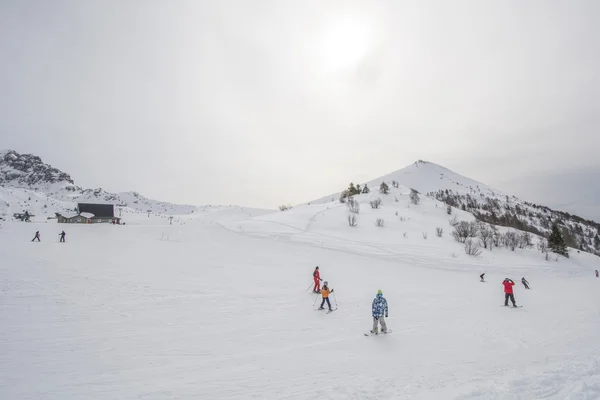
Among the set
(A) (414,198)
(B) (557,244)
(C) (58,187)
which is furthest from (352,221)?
(C) (58,187)

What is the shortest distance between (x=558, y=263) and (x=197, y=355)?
49470 millimetres

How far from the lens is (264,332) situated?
10.5 metres

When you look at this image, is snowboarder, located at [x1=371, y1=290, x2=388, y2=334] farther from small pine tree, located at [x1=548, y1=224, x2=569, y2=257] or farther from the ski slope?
small pine tree, located at [x1=548, y1=224, x2=569, y2=257]

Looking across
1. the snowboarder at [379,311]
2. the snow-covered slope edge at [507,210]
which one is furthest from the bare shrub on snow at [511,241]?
the snowboarder at [379,311]

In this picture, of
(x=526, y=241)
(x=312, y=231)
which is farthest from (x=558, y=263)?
(x=312, y=231)

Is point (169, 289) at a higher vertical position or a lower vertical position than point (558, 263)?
lower

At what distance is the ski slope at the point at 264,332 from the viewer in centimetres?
697

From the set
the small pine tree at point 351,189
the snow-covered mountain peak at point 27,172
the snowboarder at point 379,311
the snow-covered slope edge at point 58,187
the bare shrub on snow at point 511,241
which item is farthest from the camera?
the snow-covered mountain peak at point 27,172

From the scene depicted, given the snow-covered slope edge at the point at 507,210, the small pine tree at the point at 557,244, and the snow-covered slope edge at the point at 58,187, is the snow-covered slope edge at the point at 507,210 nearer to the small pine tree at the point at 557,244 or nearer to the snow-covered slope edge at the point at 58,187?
the small pine tree at the point at 557,244

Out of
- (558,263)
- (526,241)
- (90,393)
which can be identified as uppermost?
(526,241)

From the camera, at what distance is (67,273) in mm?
16312

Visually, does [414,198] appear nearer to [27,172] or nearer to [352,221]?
[352,221]

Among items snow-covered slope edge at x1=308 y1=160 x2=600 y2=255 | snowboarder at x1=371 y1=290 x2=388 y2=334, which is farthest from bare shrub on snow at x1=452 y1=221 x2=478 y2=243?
snowboarder at x1=371 y1=290 x2=388 y2=334

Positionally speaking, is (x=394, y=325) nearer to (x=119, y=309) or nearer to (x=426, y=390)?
(x=426, y=390)
